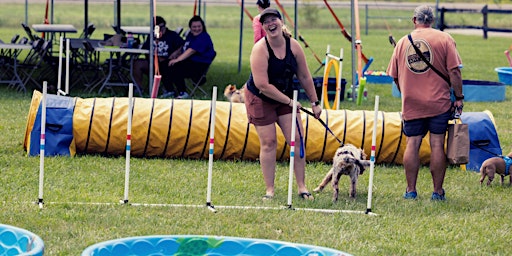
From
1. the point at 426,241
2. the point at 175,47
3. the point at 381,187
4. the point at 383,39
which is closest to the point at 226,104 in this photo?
the point at 381,187

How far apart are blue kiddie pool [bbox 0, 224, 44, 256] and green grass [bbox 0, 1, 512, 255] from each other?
742mm

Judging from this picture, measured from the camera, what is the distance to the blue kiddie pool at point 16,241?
4996 millimetres

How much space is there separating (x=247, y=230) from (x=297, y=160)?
1.38 m

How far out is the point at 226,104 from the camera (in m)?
10.5

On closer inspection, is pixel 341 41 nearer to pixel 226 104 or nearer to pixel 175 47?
pixel 175 47

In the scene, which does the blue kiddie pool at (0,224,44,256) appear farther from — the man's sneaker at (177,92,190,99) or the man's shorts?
the man's sneaker at (177,92,190,99)

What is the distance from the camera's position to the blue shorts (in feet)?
27.1

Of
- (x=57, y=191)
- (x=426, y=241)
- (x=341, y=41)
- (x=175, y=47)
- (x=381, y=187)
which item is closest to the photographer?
(x=426, y=241)

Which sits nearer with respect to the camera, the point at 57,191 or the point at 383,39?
the point at 57,191

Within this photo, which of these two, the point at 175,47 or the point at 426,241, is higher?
the point at 175,47

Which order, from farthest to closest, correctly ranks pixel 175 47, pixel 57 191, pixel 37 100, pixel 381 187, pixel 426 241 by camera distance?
pixel 175 47
pixel 37 100
pixel 381 187
pixel 57 191
pixel 426 241

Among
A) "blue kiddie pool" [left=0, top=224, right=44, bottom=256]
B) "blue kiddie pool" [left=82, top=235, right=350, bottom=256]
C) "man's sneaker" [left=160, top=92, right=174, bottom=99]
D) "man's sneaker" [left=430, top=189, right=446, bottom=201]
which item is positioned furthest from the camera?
"man's sneaker" [left=160, top=92, right=174, bottom=99]

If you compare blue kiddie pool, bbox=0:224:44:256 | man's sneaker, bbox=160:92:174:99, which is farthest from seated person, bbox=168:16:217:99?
blue kiddie pool, bbox=0:224:44:256

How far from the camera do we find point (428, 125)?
838 cm
